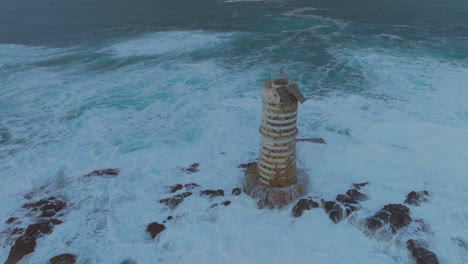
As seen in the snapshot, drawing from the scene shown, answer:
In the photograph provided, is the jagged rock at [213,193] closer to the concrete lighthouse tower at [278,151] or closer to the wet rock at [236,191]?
the wet rock at [236,191]

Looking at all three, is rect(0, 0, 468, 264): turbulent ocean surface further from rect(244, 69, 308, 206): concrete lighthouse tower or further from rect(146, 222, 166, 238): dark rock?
rect(244, 69, 308, 206): concrete lighthouse tower

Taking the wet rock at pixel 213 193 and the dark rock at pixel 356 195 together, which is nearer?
the dark rock at pixel 356 195

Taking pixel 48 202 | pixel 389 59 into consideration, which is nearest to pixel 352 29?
pixel 389 59

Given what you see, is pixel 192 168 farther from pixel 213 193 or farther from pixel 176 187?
pixel 213 193

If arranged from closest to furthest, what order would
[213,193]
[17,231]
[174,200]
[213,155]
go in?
[17,231]
[174,200]
[213,193]
[213,155]

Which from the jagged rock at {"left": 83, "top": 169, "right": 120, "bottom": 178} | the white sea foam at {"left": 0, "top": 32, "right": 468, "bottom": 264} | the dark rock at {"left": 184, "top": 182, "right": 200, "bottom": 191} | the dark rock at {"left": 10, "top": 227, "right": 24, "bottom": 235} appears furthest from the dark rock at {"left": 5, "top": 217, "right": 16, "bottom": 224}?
the dark rock at {"left": 184, "top": 182, "right": 200, "bottom": 191}

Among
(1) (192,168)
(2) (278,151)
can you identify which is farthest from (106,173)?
(2) (278,151)

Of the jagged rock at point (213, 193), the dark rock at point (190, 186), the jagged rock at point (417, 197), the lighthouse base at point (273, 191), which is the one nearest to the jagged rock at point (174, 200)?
the dark rock at point (190, 186)
